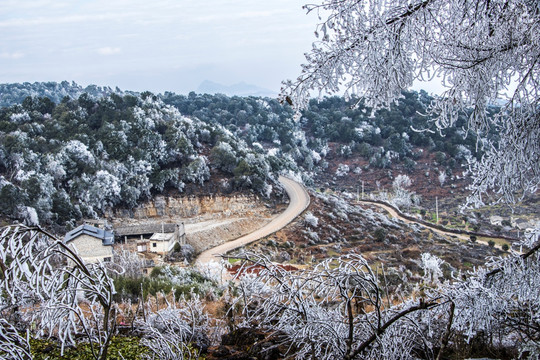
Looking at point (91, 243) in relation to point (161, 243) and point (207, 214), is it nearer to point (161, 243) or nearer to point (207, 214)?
point (161, 243)

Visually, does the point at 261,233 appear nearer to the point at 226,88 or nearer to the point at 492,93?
the point at 492,93

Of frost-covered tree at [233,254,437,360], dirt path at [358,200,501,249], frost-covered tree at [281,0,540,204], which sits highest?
frost-covered tree at [281,0,540,204]

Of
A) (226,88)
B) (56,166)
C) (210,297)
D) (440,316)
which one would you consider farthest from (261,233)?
(226,88)

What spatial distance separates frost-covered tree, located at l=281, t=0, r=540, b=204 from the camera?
104 inches

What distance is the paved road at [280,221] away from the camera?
2179 cm

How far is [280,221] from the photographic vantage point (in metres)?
Result: 26.4

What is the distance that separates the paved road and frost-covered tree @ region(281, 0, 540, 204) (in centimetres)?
1586

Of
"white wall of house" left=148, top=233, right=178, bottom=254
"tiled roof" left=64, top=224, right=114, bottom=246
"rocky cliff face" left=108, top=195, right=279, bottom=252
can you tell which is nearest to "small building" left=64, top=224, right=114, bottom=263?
"tiled roof" left=64, top=224, right=114, bottom=246

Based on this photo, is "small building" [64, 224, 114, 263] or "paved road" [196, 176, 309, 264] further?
"paved road" [196, 176, 309, 264]

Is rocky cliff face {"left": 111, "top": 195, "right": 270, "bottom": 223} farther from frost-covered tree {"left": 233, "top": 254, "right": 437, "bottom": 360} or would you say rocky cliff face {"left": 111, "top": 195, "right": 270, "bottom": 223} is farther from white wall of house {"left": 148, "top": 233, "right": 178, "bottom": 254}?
frost-covered tree {"left": 233, "top": 254, "right": 437, "bottom": 360}

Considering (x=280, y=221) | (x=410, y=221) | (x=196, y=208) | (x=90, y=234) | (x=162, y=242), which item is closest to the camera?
(x=90, y=234)

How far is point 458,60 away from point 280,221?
23.9 meters

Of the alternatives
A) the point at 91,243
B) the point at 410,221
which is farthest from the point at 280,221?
the point at 91,243

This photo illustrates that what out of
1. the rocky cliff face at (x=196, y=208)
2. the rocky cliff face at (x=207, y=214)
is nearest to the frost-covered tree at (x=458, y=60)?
the rocky cliff face at (x=207, y=214)
